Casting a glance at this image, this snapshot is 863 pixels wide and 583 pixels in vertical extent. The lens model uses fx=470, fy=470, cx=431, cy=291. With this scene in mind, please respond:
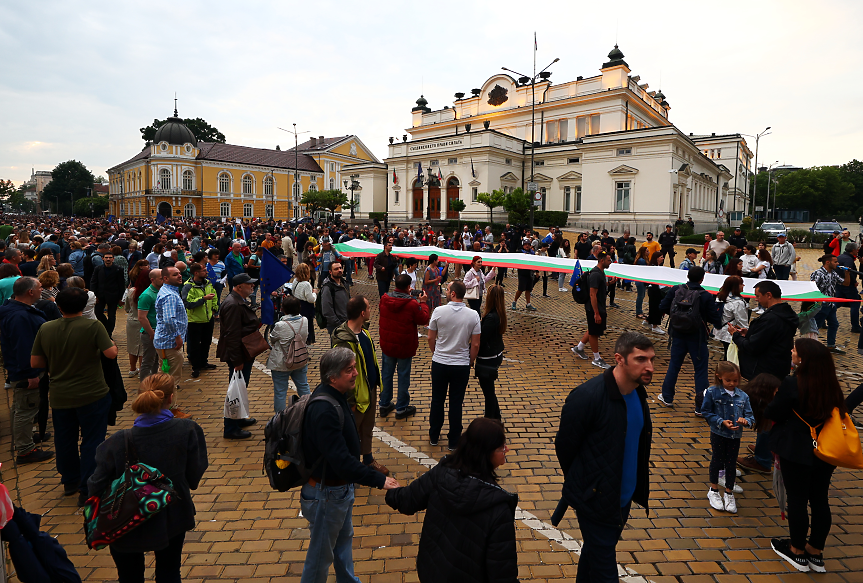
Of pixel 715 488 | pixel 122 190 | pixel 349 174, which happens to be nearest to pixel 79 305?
pixel 715 488

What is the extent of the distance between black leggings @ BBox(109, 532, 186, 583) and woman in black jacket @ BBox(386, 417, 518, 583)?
1744 millimetres

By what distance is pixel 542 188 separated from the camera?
45531 mm

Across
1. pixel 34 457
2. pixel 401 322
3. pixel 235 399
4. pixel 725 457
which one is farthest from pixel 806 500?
pixel 34 457

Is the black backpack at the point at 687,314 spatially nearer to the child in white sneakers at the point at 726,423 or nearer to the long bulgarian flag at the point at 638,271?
the child in white sneakers at the point at 726,423

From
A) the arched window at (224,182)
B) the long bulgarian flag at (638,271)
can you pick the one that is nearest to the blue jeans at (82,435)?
the long bulgarian flag at (638,271)

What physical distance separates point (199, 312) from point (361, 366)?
5.05 m

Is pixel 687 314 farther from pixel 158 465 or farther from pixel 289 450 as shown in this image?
pixel 158 465

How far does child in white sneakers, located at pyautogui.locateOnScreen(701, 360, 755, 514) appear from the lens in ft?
15.1

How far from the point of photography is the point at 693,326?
6.81 m

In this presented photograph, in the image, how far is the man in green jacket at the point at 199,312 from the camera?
26.7 ft

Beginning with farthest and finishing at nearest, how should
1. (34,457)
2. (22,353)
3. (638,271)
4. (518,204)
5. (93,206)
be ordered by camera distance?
(93,206), (518,204), (638,271), (34,457), (22,353)

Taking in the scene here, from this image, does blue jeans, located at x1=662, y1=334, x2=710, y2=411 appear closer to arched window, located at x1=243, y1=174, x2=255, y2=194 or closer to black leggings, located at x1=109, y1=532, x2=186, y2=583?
black leggings, located at x1=109, y1=532, x2=186, y2=583

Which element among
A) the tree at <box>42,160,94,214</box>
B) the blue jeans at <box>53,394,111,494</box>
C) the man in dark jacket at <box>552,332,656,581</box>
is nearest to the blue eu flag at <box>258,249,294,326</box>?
the blue jeans at <box>53,394,111,494</box>

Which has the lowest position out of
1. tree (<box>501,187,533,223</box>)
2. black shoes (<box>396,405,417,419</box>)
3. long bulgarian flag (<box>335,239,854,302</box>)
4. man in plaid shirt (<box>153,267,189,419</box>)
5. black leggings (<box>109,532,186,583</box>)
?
black shoes (<box>396,405,417,419</box>)
